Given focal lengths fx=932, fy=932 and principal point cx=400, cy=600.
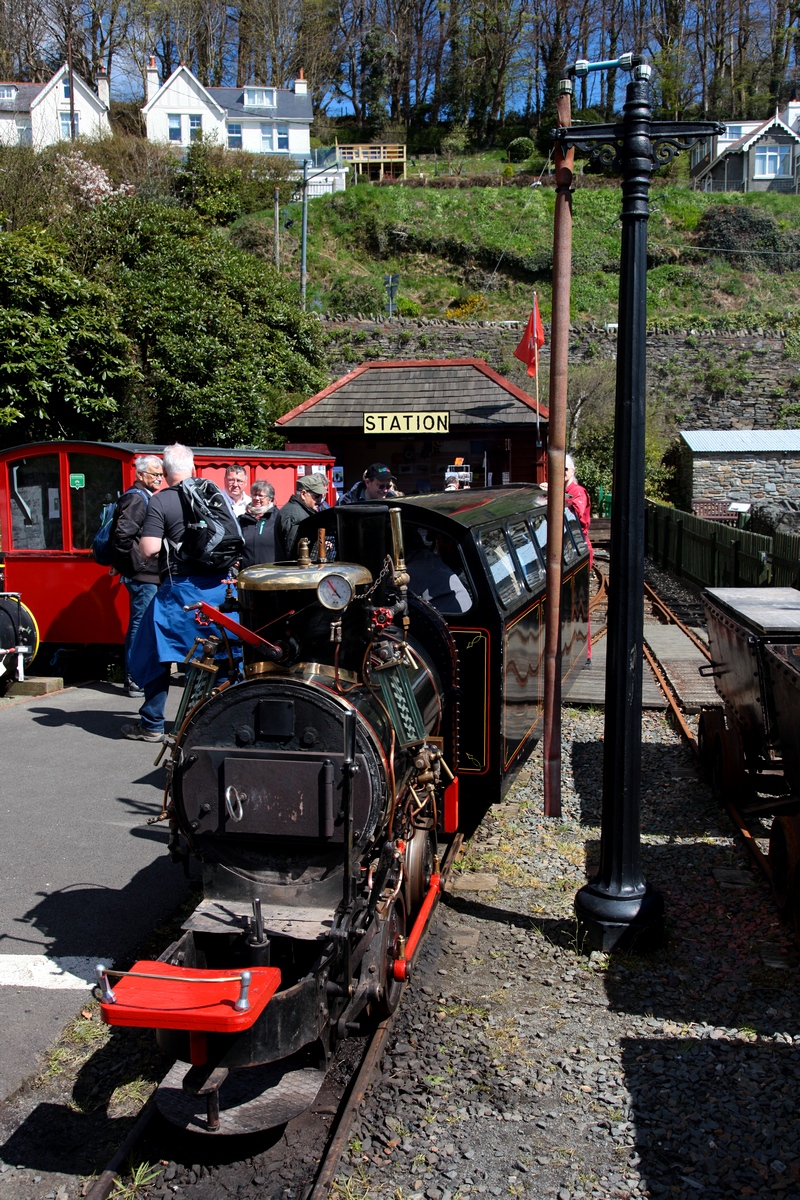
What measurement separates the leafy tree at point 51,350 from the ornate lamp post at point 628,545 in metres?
14.5

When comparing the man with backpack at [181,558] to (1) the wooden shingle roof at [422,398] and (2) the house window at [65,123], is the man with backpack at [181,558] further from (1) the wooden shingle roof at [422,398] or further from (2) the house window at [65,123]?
(2) the house window at [65,123]

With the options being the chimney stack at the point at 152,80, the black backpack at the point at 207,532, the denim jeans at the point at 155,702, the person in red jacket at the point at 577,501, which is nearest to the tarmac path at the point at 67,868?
the denim jeans at the point at 155,702

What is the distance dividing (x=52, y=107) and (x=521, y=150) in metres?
29.2

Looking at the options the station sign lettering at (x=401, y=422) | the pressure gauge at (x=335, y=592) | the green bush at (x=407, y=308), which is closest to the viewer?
the pressure gauge at (x=335, y=592)

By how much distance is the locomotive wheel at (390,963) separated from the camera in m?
3.50

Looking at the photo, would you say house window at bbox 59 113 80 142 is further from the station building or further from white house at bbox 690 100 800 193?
the station building

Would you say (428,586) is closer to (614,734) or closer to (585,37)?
(614,734)

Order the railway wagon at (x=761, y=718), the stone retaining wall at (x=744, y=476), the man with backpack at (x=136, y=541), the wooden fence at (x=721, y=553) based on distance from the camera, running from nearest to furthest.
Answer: the railway wagon at (x=761, y=718)
the man with backpack at (x=136, y=541)
the wooden fence at (x=721, y=553)
the stone retaining wall at (x=744, y=476)

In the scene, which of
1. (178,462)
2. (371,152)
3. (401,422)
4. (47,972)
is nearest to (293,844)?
(47,972)

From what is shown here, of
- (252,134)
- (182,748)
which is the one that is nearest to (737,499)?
(182,748)

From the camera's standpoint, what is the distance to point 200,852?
3.48 metres

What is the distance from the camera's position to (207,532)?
6.66 meters

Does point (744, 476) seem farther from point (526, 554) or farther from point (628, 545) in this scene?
point (628, 545)

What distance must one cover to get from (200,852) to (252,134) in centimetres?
6100
